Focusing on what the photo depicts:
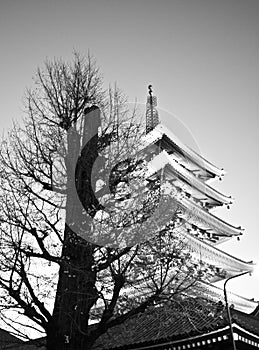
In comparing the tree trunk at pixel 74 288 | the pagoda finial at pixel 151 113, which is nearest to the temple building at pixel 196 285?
the pagoda finial at pixel 151 113

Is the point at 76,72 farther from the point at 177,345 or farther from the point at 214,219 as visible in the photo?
the point at 214,219

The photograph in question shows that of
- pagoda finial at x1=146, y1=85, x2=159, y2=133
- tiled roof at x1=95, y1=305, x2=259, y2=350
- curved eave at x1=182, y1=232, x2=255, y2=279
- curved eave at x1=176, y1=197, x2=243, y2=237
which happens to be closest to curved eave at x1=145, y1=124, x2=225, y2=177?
pagoda finial at x1=146, y1=85, x2=159, y2=133

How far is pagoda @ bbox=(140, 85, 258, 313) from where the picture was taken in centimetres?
1742

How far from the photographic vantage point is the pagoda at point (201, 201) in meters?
17.4

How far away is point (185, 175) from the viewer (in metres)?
19.0

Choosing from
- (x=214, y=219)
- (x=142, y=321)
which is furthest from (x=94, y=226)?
(x=214, y=219)

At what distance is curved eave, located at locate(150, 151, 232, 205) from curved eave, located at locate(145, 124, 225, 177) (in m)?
0.83

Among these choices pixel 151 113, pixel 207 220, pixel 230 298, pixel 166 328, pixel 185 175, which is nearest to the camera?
pixel 166 328

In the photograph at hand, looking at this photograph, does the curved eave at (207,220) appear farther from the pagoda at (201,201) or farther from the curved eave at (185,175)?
the curved eave at (185,175)

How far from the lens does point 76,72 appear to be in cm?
838

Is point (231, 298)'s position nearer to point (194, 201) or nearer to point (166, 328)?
point (194, 201)

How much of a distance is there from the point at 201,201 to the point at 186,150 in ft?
11.5

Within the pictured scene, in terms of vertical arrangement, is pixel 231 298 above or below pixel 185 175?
below

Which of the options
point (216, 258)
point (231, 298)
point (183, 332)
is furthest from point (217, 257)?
point (183, 332)
